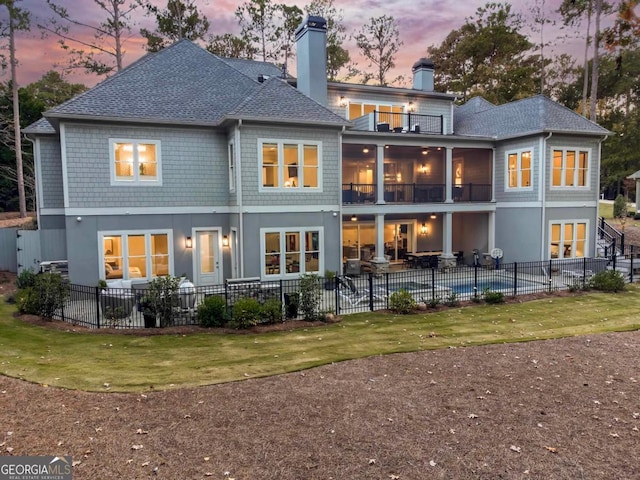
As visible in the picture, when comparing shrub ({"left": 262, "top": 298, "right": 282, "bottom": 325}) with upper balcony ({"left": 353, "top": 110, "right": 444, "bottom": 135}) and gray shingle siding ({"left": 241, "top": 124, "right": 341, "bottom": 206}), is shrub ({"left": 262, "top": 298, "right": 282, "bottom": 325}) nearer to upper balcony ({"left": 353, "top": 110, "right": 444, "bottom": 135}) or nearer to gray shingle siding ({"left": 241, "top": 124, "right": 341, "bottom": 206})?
gray shingle siding ({"left": 241, "top": 124, "right": 341, "bottom": 206})

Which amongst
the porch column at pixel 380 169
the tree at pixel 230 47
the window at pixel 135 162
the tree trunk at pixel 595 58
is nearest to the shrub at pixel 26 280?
the window at pixel 135 162

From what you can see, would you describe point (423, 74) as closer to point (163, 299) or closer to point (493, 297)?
point (493, 297)

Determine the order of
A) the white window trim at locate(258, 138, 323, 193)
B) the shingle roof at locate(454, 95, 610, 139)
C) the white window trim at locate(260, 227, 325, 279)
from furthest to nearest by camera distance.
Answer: the shingle roof at locate(454, 95, 610, 139) < the white window trim at locate(260, 227, 325, 279) < the white window trim at locate(258, 138, 323, 193)

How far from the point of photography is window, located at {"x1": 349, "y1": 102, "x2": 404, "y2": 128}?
2122 cm

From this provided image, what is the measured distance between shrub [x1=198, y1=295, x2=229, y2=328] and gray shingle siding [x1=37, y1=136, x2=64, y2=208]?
32.4 feet

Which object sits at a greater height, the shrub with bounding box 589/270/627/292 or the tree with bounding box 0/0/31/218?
the tree with bounding box 0/0/31/218

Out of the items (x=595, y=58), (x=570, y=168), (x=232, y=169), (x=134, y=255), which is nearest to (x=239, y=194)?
(x=232, y=169)

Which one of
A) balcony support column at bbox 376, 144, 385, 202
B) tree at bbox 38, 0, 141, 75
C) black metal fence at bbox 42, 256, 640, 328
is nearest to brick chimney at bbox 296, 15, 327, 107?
balcony support column at bbox 376, 144, 385, 202

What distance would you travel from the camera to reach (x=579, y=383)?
7.31m

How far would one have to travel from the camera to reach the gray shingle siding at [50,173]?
16.2 m

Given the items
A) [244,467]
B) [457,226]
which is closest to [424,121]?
[457,226]

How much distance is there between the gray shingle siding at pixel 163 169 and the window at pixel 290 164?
183 centimetres

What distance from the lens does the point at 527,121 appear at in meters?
19.5

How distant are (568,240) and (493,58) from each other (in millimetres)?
25710
